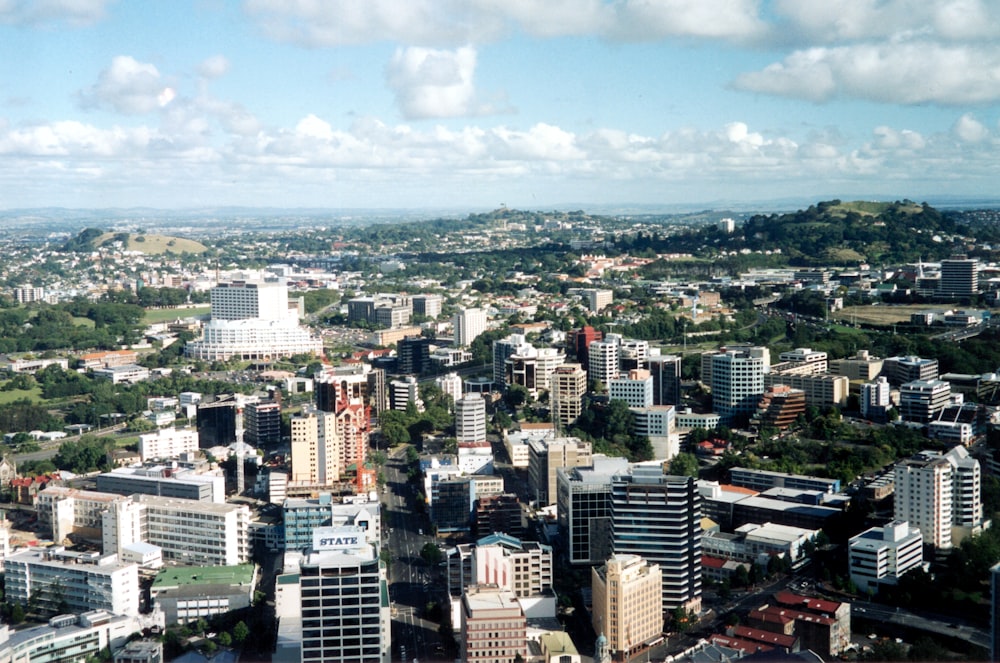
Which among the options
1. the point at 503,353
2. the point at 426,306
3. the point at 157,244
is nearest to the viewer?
the point at 503,353

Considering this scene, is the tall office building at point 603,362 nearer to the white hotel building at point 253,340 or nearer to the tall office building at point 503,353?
the tall office building at point 503,353

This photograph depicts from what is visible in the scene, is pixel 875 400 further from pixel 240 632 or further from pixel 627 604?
pixel 240 632

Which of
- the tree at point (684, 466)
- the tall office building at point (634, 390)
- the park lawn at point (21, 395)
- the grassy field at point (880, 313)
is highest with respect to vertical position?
the grassy field at point (880, 313)

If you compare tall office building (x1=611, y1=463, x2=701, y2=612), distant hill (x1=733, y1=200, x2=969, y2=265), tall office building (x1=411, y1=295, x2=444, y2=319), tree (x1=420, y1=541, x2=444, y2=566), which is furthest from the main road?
distant hill (x1=733, y1=200, x2=969, y2=265)

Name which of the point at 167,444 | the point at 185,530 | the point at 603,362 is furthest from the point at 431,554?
the point at 603,362

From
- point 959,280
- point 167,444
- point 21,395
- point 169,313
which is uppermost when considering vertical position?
point 959,280

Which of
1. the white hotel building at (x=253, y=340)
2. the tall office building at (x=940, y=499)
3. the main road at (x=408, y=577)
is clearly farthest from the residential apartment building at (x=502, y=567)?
the white hotel building at (x=253, y=340)

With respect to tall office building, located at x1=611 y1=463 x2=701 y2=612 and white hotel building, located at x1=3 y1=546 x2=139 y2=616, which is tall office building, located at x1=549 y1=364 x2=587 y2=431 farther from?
white hotel building, located at x1=3 y1=546 x2=139 y2=616
